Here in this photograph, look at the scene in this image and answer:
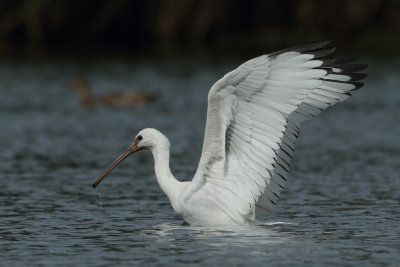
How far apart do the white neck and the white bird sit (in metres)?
0.01

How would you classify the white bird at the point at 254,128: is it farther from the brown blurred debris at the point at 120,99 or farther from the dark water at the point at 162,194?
the brown blurred debris at the point at 120,99

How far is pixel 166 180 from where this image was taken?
1078 centimetres

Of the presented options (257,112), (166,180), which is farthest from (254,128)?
(166,180)

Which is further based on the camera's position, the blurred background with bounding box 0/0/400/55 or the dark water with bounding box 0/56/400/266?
the blurred background with bounding box 0/0/400/55

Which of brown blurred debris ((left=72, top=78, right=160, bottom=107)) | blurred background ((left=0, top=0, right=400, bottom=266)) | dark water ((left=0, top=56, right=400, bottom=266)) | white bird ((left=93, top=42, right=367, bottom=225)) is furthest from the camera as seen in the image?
brown blurred debris ((left=72, top=78, right=160, bottom=107))

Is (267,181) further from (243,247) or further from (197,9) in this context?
(197,9)

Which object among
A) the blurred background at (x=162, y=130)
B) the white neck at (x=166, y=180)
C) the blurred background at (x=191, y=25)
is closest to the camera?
the blurred background at (x=162, y=130)

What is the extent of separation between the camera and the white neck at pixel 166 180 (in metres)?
10.6

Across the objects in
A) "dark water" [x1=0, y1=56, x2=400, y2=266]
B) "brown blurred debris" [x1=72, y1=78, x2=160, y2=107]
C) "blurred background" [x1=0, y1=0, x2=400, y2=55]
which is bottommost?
"dark water" [x1=0, y1=56, x2=400, y2=266]

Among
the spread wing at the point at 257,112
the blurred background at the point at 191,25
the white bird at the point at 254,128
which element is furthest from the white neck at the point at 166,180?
the blurred background at the point at 191,25

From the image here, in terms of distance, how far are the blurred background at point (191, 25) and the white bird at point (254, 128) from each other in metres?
→ 23.8

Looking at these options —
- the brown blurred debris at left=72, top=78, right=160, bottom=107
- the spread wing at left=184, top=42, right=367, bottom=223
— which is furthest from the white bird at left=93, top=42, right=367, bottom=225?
the brown blurred debris at left=72, top=78, right=160, bottom=107

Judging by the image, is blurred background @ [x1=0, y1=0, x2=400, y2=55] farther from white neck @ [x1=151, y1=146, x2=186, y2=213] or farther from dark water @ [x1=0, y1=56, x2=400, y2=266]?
white neck @ [x1=151, y1=146, x2=186, y2=213]

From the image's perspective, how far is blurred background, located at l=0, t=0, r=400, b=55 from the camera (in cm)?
3588
